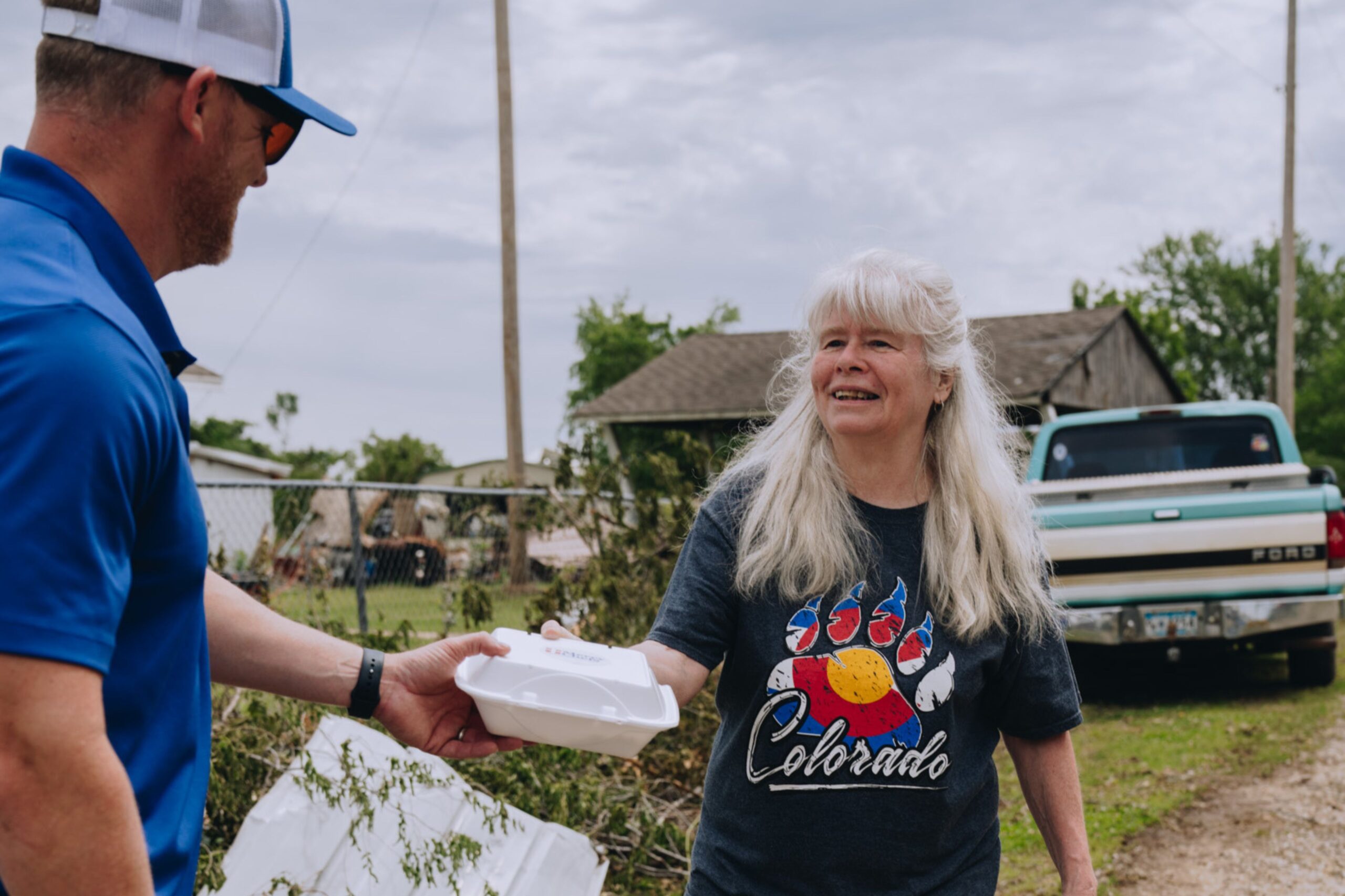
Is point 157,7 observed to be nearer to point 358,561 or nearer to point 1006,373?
point 358,561

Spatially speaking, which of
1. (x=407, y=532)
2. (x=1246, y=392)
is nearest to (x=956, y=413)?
(x=407, y=532)

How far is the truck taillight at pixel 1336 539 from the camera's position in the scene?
7742mm

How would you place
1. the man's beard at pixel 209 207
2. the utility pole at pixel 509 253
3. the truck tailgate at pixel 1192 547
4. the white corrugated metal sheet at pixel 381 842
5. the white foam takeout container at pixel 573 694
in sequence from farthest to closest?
1. the utility pole at pixel 509 253
2. the truck tailgate at pixel 1192 547
3. the white corrugated metal sheet at pixel 381 842
4. the white foam takeout container at pixel 573 694
5. the man's beard at pixel 209 207

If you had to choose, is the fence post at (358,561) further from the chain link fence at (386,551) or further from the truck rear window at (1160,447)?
the truck rear window at (1160,447)

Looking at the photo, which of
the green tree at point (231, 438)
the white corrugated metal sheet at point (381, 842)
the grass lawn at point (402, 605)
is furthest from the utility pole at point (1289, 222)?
the green tree at point (231, 438)

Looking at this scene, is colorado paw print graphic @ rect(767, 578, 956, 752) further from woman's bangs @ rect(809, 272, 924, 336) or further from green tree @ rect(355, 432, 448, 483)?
green tree @ rect(355, 432, 448, 483)

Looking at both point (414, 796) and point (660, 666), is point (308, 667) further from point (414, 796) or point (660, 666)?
point (414, 796)

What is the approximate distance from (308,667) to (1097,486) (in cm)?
694

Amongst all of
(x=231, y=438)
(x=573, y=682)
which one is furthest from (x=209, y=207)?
(x=231, y=438)

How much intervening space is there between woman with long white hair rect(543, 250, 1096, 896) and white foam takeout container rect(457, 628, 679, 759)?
153 mm

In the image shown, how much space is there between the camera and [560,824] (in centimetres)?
438

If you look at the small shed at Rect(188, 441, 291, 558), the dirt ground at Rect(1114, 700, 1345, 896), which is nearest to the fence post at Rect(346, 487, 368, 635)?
the small shed at Rect(188, 441, 291, 558)

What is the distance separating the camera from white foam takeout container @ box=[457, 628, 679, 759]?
207 centimetres

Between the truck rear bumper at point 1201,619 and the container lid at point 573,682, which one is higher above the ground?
the container lid at point 573,682
